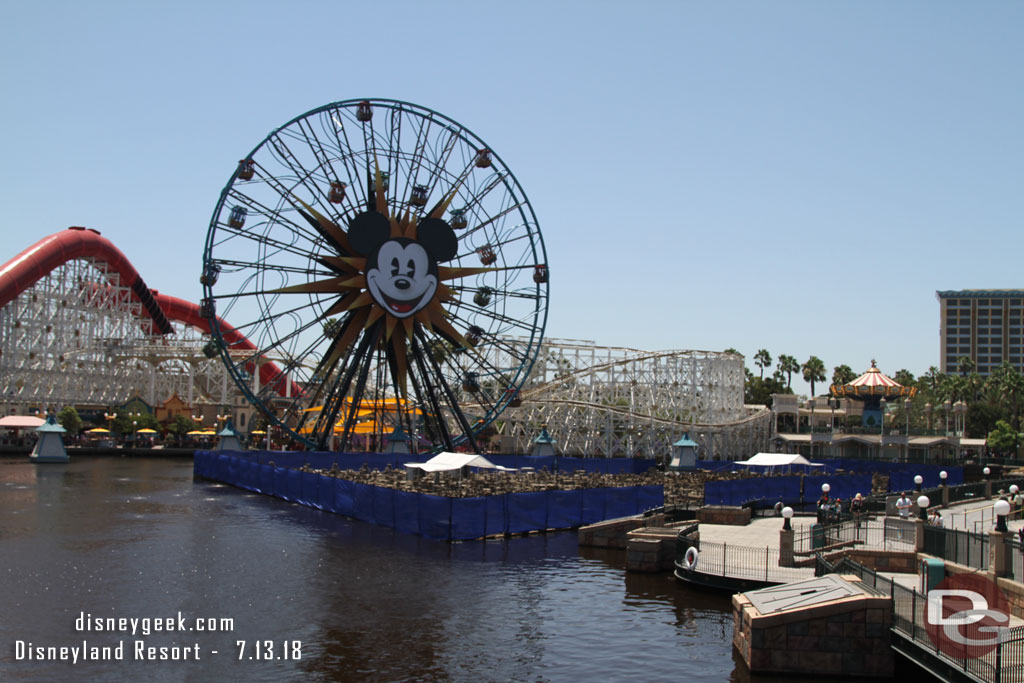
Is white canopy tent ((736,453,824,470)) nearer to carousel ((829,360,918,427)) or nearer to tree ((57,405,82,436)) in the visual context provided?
carousel ((829,360,918,427))

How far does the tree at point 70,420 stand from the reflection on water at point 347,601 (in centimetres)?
5684

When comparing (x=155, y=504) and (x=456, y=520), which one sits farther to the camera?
(x=155, y=504)

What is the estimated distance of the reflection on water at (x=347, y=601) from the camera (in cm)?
1906

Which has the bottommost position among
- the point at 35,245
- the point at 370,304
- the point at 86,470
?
the point at 86,470

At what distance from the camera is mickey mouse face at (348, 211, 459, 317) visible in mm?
51156

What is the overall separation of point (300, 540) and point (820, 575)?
17899mm

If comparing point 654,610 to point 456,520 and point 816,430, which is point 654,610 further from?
point 816,430

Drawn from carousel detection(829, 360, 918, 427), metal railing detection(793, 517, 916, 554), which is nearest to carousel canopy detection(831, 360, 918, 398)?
carousel detection(829, 360, 918, 427)

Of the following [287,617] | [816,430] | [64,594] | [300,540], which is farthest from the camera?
[816,430]

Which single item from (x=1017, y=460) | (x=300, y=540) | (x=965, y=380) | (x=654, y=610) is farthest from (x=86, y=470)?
(x=965, y=380)

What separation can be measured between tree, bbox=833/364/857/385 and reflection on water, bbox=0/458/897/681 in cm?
10975

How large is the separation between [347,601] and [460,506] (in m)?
10.1

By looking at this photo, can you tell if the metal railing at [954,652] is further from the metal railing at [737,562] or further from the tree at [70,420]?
the tree at [70,420]

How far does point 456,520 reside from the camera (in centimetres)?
3397
